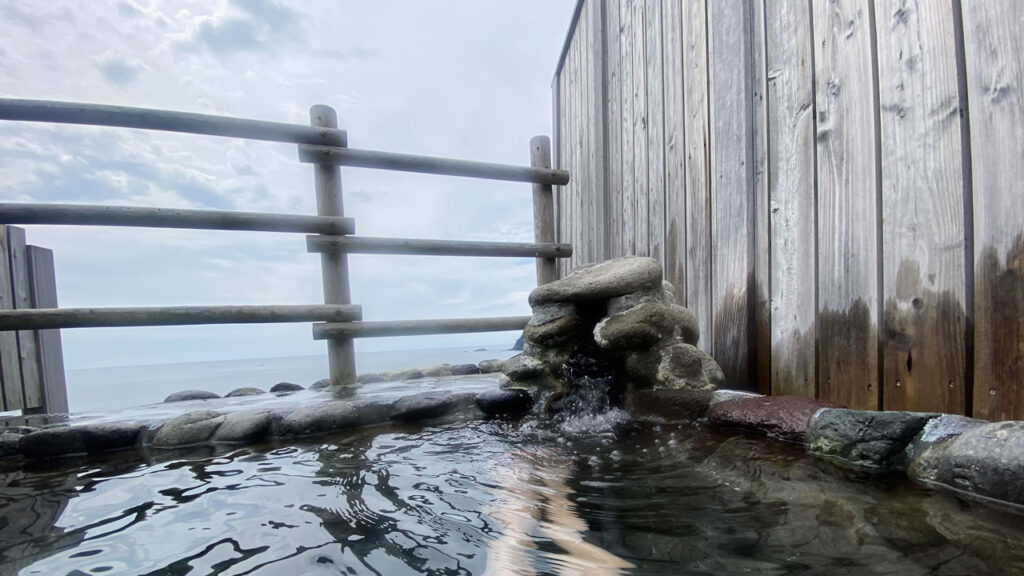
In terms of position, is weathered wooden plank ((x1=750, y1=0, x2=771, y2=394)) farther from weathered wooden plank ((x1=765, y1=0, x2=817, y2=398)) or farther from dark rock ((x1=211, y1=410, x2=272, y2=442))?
dark rock ((x1=211, y1=410, x2=272, y2=442))

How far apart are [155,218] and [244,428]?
170 centimetres

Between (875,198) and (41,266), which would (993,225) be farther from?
(41,266)

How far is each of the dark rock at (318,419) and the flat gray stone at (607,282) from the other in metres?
1.30

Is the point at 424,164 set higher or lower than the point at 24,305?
higher

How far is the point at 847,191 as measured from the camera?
2.02 metres

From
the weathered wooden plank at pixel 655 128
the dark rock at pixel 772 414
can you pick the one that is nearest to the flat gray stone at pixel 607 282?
the weathered wooden plank at pixel 655 128

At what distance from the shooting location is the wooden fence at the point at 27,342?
3.70 m

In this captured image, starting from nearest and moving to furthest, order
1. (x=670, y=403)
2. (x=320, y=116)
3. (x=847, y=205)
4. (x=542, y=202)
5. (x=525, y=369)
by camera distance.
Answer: (x=847, y=205) → (x=670, y=403) → (x=525, y=369) → (x=320, y=116) → (x=542, y=202)

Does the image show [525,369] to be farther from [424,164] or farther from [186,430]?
[424,164]

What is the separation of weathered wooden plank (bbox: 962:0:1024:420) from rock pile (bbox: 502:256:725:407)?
1.14 meters

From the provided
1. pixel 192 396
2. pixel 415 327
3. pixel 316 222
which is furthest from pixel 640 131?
pixel 192 396

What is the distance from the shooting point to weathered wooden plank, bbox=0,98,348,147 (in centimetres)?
303

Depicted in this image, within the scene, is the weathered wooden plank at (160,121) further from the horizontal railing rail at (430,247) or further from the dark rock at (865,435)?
the dark rock at (865,435)

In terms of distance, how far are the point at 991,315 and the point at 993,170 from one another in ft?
1.46
